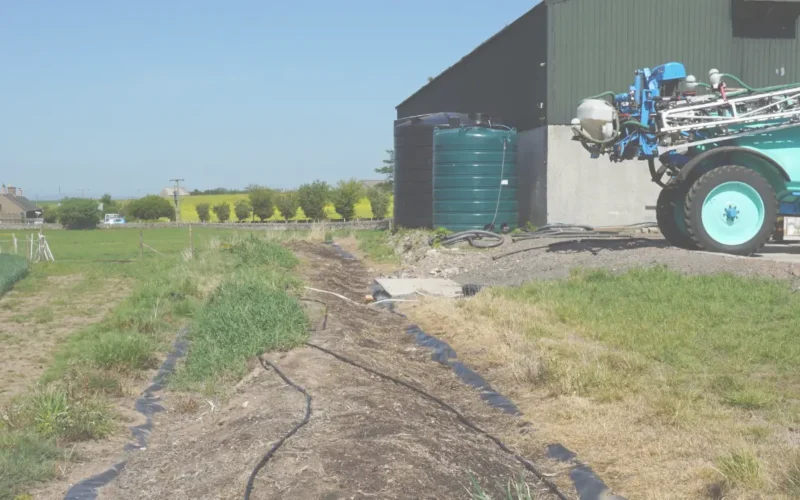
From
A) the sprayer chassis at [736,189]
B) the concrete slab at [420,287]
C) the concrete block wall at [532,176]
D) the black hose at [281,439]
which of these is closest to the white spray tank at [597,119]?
the sprayer chassis at [736,189]

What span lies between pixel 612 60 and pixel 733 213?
853cm

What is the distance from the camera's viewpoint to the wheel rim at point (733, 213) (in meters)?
12.3

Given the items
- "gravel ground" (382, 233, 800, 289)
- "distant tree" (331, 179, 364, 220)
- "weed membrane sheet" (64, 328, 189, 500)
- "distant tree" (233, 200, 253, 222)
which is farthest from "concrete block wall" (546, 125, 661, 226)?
"distant tree" (233, 200, 253, 222)

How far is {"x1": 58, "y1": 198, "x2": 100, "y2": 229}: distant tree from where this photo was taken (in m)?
62.2

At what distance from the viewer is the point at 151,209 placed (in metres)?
75.3

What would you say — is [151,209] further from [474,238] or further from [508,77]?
[474,238]

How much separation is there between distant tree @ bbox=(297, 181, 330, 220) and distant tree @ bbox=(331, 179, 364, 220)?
181 cm

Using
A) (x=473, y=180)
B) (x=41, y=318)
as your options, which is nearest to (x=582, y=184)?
(x=473, y=180)

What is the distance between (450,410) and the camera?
6.46m

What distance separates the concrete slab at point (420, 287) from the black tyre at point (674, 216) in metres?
3.29

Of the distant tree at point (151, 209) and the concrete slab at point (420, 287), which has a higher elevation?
the distant tree at point (151, 209)

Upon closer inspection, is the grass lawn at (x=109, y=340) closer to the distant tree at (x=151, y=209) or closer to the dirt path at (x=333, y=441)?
the dirt path at (x=333, y=441)

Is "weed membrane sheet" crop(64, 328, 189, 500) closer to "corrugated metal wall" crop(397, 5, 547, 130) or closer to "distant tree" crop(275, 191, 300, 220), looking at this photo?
"corrugated metal wall" crop(397, 5, 547, 130)

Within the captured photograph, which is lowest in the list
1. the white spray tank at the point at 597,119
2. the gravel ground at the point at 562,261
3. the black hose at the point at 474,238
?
the gravel ground at the point at 562,261
